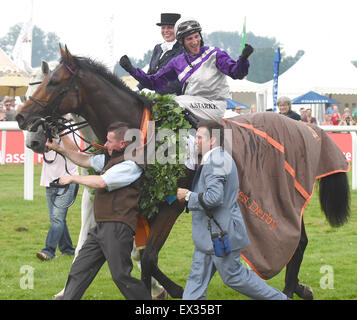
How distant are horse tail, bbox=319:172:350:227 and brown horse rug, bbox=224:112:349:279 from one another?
171 millimetres

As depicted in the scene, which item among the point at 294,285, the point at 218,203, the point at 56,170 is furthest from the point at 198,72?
the point at 56,170

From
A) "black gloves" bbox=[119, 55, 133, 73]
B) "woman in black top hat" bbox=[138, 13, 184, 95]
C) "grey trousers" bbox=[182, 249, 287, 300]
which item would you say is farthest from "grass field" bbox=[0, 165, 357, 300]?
"black gloves" bbox=[119, 55, 133, 73]

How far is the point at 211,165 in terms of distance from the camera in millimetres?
4438

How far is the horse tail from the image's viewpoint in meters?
6.45

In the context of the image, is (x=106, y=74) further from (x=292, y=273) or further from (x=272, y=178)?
(x=292, y=273)

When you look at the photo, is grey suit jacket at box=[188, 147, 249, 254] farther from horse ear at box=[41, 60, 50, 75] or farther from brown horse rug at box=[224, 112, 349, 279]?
horse ear at box=[41, 60, 50, 75]

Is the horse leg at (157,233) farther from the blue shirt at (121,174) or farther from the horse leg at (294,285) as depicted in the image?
the horse leg at (294,285)

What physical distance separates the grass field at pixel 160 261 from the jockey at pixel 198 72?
1.74 m

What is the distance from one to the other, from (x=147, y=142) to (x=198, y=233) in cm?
88

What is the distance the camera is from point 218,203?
4.34 m

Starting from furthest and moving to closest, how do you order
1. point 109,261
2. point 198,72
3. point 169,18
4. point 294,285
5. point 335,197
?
point 169,18 < point 335,197 < point 294,285 < point 198,72 < point 109,261

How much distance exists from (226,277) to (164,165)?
1.03 m
